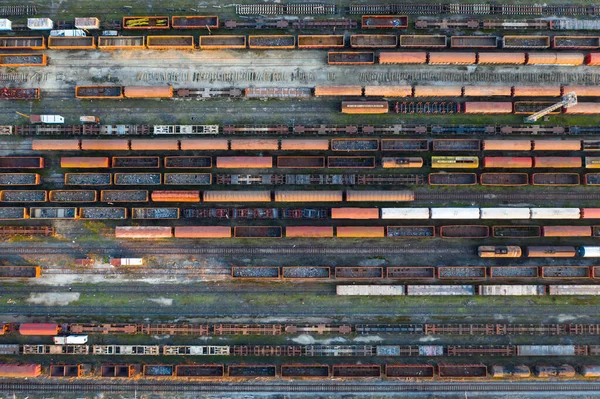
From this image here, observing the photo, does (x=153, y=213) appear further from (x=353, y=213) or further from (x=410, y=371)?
(x=410, y=371)

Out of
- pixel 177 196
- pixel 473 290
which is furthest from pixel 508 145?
pixel 177 196

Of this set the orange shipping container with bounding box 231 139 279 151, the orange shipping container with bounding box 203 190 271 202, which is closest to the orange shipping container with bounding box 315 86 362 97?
the orange shipping container with bounding box 231 139 279 151

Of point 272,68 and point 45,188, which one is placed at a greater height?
point 272,68

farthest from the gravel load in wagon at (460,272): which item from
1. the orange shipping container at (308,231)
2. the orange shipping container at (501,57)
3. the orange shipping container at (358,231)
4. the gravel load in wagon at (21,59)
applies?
the gravel load in wagon at (21,59)

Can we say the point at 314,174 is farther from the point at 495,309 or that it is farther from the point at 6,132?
the point at 6,132

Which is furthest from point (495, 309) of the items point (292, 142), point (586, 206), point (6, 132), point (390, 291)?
point (6, 132)

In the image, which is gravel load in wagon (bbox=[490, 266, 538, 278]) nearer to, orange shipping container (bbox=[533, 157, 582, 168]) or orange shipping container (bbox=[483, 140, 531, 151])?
orange shipping container (bbox=[533, 157, 582, 168])
